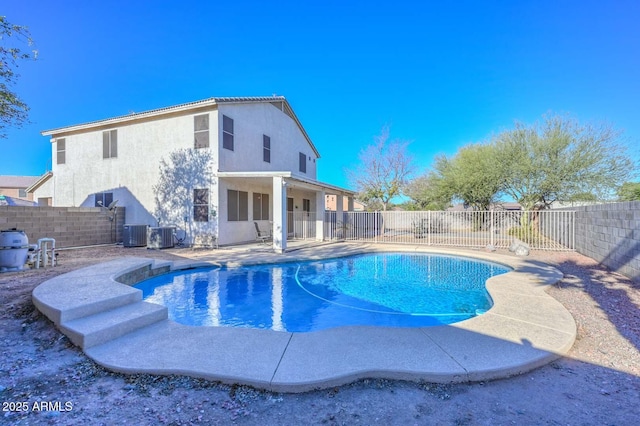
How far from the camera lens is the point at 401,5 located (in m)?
12.2

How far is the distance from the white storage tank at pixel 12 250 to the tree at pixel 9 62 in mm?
2583

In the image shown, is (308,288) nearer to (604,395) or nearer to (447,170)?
(604,395)

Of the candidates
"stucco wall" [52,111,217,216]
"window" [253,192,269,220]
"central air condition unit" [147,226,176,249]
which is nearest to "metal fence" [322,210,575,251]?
"window" [253,192,269,220]

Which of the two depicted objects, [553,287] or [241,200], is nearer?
[553,287]

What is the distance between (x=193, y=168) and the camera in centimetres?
1209

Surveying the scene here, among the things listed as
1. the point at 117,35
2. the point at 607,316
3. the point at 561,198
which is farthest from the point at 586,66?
the point at 117,35

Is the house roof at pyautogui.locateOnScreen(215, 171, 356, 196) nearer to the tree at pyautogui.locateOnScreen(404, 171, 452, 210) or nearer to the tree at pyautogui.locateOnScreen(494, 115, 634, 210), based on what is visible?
the tree at pyautogui.locateOnScreen(494, 115, 634, 210)

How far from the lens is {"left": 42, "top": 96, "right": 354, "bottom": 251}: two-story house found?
1174cm

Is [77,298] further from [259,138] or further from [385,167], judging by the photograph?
[385,167]

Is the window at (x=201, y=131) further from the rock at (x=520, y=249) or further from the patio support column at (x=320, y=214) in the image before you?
the rock at (x=520, y=249)

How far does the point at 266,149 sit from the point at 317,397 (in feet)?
44.2

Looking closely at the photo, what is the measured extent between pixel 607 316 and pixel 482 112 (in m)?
19.2

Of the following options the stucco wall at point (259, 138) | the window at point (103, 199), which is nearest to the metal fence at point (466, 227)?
the stucco wall at point (259, 138)

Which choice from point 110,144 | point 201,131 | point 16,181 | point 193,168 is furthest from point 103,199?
point 16,181
